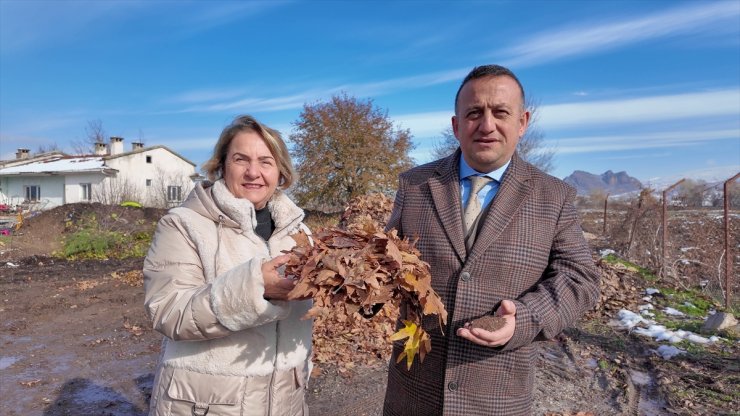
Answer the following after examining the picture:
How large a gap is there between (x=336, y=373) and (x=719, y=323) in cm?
528

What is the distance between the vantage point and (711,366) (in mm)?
5465

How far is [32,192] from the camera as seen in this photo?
35.9 meters

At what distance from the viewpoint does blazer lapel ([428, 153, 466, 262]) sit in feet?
6.97

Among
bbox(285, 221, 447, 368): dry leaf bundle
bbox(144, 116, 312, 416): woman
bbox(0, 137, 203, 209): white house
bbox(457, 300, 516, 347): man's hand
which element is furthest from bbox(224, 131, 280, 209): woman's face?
bbox(0, 137, 203, 209): white house

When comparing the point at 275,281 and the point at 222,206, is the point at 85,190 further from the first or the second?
the point at 275,281

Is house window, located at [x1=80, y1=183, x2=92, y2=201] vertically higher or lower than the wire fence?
higher

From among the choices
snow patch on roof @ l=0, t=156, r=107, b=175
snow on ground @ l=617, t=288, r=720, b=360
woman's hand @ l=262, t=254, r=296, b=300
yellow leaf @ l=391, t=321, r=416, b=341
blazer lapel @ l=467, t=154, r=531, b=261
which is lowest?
snow on ground @ l=617, t=288, r=720, b=360

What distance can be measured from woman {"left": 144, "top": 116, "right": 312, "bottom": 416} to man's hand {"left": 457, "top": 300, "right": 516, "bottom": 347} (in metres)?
0.72

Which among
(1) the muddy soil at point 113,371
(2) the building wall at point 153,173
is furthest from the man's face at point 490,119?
(2) the building wall at point 153,173

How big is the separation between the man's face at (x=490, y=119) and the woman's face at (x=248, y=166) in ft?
3.09

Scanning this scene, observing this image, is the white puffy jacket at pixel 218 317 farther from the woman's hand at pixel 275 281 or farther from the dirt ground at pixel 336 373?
the dirt ground at pixel 336 373

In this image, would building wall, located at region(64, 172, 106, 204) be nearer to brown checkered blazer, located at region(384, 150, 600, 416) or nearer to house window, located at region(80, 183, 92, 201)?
house window, located at region(80, 183, 92, 201)

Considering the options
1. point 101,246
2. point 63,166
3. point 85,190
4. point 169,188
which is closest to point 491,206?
point 101,246

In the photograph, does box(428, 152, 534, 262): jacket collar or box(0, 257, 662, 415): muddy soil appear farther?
box(0, 257, 662, 415): muddy soil
